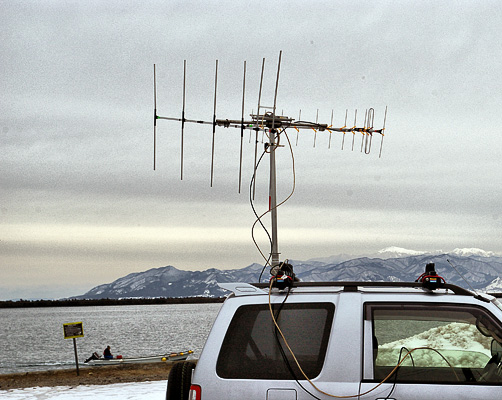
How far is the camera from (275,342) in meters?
4.68

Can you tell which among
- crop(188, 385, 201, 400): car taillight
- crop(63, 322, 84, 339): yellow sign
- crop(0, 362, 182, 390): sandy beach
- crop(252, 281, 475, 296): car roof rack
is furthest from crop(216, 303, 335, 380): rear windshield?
crop(63, 322, 84, 339): yellow sign

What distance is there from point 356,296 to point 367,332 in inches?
10.7

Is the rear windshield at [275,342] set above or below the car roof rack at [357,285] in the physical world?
below

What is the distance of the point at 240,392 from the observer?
4.50 metres

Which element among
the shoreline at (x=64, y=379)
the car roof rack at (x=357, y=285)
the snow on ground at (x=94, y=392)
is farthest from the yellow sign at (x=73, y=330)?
the car roof rack at (x=357, y=285)

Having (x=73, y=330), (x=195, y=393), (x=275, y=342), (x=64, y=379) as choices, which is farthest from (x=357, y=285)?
(x=73, y=330)

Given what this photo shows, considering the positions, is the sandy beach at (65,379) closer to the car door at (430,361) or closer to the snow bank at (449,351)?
the snow bank at (449,351)

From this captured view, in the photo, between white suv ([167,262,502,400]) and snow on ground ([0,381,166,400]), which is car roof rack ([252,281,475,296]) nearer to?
white suv ([167,262,502,400])

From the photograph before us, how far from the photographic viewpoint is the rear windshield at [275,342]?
456cm

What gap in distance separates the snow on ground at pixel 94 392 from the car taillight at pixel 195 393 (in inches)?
335

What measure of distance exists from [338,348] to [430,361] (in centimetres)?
70

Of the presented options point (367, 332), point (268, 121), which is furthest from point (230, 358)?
point (268, 121)

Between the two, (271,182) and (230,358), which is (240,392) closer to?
(230,358)

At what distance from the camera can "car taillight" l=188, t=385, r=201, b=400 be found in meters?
4.58
